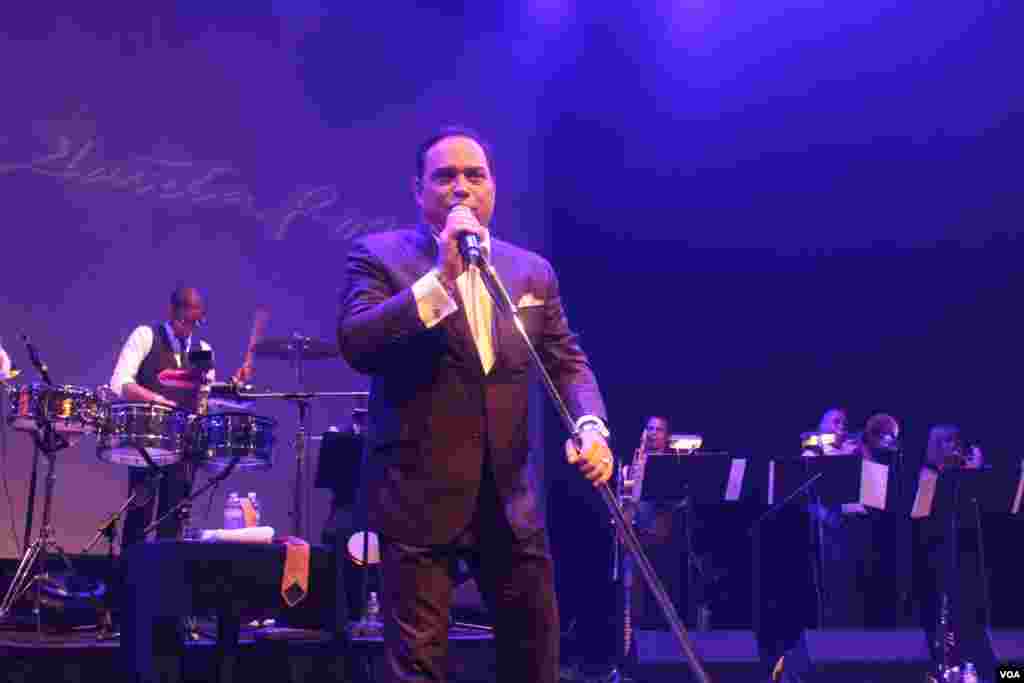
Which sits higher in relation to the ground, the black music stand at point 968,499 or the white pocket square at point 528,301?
the white pocket square at point 528,301

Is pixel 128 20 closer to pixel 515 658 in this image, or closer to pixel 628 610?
pixel 628 610

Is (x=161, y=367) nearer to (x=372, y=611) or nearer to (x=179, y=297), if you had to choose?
(x=179, y=297)

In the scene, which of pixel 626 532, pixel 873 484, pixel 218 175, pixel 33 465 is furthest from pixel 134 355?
pixel 626 532

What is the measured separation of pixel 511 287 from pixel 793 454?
7.56 metres

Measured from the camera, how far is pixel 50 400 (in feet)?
21.7

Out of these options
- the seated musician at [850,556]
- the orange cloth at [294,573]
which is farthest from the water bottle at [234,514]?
the seated musician at [850,556]

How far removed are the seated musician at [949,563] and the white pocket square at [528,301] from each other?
5.64 meters

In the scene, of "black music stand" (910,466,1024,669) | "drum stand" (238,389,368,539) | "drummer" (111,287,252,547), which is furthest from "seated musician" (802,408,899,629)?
"drummer" (111,287,252,547)

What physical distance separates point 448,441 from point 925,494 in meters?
6.57

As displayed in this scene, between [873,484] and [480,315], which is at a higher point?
[480,315]

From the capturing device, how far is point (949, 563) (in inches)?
323

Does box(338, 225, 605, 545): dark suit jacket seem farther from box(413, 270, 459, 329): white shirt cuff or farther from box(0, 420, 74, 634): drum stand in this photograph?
box(0, 420, 74, 634): drum stand

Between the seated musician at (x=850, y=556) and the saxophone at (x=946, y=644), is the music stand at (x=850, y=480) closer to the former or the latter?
the seated musician at (x=850, y=556)

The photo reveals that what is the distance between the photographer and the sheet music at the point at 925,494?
329 inches
